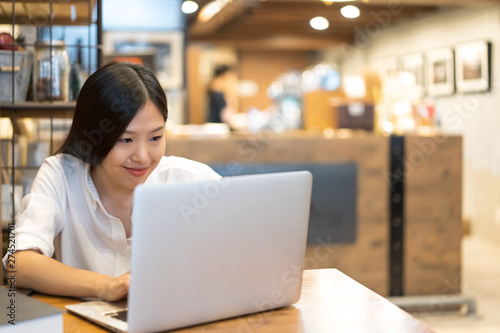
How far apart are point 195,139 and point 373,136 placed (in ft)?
3.49

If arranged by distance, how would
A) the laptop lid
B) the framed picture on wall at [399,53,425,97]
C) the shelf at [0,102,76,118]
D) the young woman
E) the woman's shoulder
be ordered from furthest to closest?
1. the framed picture on wall at [399,53,425,97]
2. the shelf at [0,102,76,118]
3. the woman's shoulder
4. the young woman
5. the laptop lid

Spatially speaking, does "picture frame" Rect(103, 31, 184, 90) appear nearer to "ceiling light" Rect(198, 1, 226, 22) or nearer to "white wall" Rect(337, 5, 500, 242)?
"ceiling light" Rect(198, 1, 226, 22)

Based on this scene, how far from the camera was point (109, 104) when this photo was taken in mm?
1505

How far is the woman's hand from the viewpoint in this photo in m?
1.23

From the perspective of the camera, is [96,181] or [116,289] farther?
[96,181]

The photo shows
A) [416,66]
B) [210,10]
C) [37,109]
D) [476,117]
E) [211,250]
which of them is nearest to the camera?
[211,250]

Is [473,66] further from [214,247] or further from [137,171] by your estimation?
[214,247]

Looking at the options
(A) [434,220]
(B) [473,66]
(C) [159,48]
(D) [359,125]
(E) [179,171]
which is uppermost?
(C) [159,48]

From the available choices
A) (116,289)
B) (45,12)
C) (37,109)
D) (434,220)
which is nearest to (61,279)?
(116,289)

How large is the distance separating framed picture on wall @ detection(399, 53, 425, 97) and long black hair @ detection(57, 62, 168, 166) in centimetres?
652

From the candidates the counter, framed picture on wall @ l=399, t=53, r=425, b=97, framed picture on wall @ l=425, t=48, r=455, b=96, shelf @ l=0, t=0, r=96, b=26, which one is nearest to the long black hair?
shelf @ l=0, t=0, r=96, b=26

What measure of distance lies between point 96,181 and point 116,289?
1.64 feet

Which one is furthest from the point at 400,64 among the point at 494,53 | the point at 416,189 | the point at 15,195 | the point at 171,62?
the point at 15,195

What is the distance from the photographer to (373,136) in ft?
12.6
